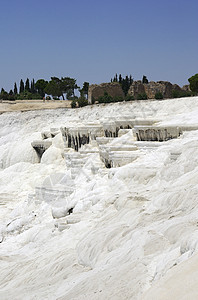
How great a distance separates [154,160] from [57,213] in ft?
8.34

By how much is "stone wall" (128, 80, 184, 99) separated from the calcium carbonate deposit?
12.5 meters

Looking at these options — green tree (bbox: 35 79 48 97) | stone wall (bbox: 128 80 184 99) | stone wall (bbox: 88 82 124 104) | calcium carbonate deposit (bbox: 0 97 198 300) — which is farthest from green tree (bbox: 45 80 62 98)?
calcium carbonate deposit (bbox: 0 97 198 300)

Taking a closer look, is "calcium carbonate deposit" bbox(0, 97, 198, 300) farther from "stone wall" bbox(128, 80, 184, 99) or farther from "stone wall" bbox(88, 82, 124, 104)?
"stone wall" bbox(88, 82, 124, 104)

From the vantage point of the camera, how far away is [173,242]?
19.2 feet

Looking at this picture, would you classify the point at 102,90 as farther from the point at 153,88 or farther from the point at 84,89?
the point at 84,89

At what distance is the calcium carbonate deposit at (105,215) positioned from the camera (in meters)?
5.51

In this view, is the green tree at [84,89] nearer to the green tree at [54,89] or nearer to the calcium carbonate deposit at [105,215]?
the green tree at [54,89]

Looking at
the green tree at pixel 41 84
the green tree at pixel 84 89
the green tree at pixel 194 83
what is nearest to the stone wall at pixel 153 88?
the green tree at pixel 194 83

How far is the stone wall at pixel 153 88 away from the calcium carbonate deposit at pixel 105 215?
41.0 ft

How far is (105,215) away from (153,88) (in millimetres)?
21522

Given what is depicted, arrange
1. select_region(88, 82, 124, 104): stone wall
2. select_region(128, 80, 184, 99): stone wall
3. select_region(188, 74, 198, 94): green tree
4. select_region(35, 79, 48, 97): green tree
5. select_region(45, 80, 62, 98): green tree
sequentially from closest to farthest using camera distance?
select_region(188, 74, 198, 94): green tree, select_region(128, 80, 184, 99): stone wall, select_region(88, 82, 124, 104): stone wall, select_region(45, 80, 62, 98): green tree, select_region(35, 79, 48, 97): green tree

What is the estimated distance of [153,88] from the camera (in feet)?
96.0

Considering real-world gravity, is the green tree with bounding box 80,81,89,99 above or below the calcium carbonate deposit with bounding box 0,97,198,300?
above

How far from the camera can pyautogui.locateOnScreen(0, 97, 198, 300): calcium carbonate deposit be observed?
5.51 m
